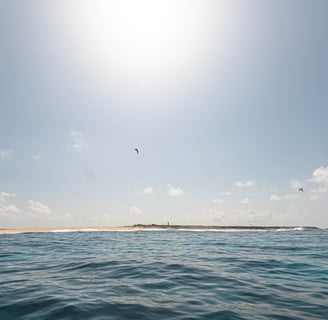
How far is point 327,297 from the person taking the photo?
→ 8531 mm

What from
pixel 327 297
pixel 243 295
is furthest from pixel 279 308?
pixel 327 297

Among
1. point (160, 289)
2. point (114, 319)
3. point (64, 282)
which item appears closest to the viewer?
point (114, 319)

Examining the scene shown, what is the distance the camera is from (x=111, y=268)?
43.2 ft

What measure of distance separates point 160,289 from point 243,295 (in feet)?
8.95

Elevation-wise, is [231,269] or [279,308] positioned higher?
[231,269]

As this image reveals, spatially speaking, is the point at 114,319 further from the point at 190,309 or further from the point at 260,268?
the point at 260,268

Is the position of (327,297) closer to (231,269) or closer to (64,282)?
(231,269)

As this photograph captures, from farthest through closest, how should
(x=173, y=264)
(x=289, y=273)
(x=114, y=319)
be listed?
(x=173, y=264) < (x=289, y=273) < (x=114, y=319)

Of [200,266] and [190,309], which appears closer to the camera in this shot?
[190,309]

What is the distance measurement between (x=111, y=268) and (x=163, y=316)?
721 centimetres

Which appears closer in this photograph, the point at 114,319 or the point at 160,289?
the point at 114,319

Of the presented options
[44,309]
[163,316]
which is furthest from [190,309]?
[44,309]

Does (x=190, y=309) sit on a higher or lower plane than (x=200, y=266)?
lower

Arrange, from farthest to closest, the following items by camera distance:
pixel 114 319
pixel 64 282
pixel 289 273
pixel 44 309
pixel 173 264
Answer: pixel 173 264 < pixel 289 273 < pixel 64 282 < pixel 44 309 < pixel 114 319
